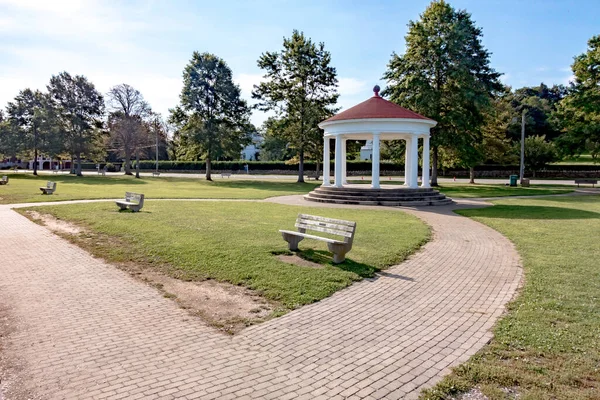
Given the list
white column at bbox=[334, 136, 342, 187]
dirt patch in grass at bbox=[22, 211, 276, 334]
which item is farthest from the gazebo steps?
dirt patch in grass at bbox=[22, 211, 276, 334]

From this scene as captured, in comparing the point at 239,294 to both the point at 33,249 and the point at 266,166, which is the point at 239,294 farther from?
the point at 266,166

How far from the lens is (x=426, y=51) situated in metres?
31.5

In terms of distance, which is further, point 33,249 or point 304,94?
point 304,94

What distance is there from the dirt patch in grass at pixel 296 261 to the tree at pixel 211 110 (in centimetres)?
3671

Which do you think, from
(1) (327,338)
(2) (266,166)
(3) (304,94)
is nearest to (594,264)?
(1) (327,338)

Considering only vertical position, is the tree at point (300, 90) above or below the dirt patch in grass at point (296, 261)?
above

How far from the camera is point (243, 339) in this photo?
4734 millimetres

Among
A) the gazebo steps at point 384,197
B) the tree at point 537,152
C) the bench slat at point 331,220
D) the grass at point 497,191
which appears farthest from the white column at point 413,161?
the tree at point 537,152

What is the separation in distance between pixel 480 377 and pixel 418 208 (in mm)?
15807

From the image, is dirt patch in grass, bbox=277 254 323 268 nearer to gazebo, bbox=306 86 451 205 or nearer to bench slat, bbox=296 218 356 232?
bench slat, bbox=296 218 356 232

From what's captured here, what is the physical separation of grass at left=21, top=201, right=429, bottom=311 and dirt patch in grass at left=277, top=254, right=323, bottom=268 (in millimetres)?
154

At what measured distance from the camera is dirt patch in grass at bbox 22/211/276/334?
5.33 meters

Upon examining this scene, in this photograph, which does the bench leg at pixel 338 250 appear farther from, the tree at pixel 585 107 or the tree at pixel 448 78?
the tree at pixel 585 107

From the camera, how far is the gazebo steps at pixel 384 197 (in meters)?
20.3
